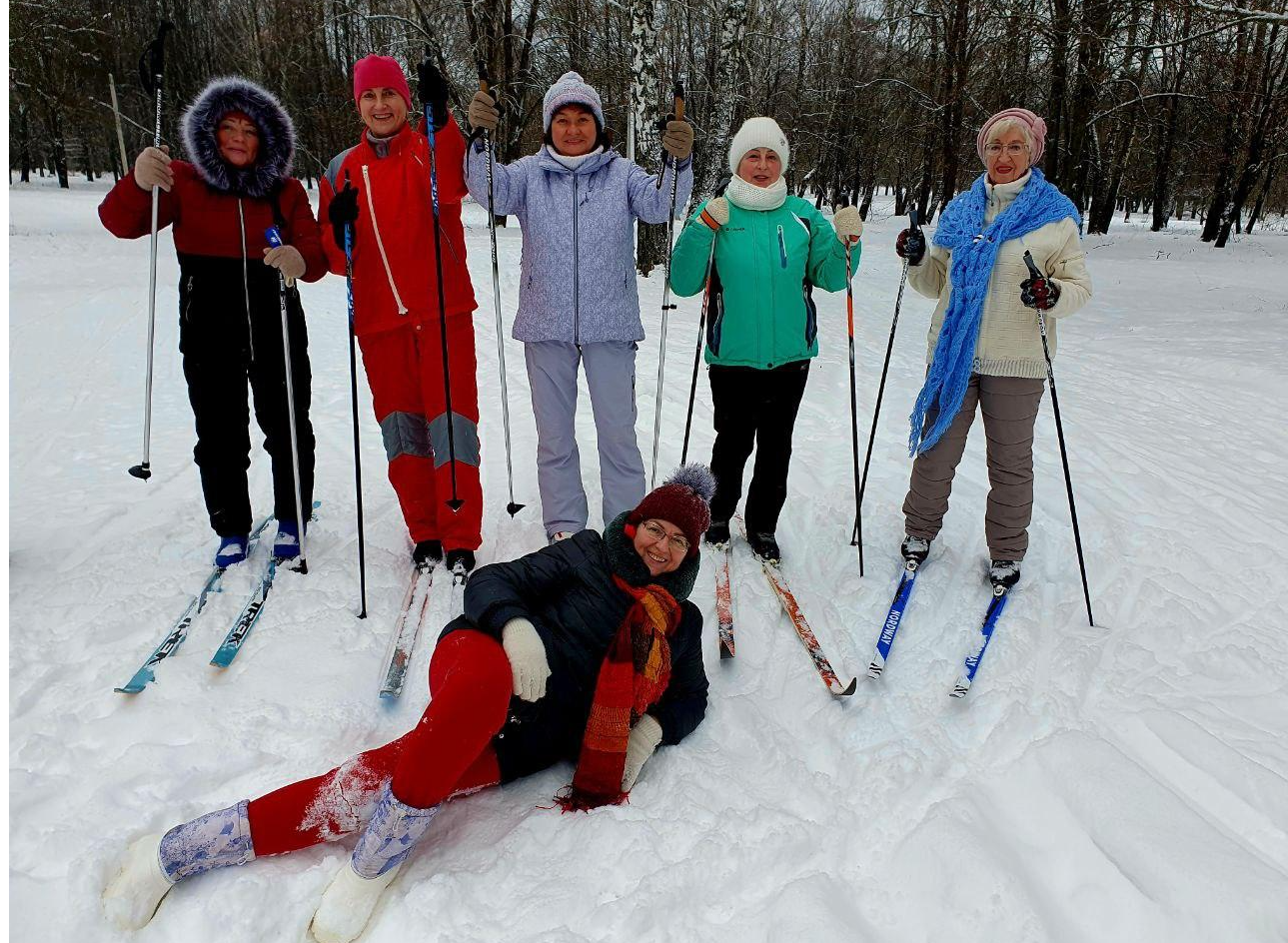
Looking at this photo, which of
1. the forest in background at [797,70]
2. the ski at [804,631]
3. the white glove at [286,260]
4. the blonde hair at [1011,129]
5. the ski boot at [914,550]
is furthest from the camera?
the forest in background at [797,70]

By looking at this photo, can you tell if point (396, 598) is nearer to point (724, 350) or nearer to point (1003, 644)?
point (724, 350)

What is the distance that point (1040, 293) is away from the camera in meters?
3.03

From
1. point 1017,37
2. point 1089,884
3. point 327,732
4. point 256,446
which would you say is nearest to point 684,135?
point 327,732

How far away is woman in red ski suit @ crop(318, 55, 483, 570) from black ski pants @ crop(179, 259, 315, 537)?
1.19 feet

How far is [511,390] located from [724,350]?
3104 mm

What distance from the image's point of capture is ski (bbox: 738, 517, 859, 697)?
9.61ft

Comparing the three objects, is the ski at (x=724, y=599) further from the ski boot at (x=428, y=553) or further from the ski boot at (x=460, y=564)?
the ski boot at (x=428, y=553)

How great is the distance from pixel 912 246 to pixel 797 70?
2307cm

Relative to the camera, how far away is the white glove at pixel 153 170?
2.89 m

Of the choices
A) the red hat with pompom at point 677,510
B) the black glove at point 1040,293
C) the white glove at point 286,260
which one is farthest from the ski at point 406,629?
the black glove at point 1040,293

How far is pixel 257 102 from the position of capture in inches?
124

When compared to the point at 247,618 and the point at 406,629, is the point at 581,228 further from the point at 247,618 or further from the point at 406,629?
the point at 247,618

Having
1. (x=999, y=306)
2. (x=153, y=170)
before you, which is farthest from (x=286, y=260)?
(x=999, y=306)

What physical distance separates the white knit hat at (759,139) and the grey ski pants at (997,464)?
1.32 meters
